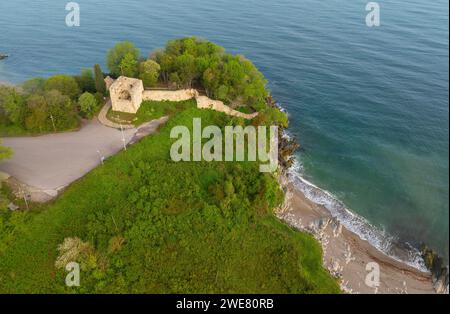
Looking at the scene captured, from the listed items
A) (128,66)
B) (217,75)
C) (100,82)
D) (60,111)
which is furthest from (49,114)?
(217,75)

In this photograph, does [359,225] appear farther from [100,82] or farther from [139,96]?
[100,82]

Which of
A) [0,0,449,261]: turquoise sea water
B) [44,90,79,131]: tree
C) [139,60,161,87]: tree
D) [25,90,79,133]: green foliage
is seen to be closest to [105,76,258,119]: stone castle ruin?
[139,60,161,87]: tree

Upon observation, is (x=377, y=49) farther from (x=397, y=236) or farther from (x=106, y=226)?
(x=106, y=226)

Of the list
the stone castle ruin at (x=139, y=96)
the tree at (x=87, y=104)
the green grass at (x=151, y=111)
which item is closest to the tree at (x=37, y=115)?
the tree at (x=87, y=104)

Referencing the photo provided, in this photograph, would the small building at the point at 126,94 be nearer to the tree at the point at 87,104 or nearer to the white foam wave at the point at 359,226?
the tree at the point at 87,104

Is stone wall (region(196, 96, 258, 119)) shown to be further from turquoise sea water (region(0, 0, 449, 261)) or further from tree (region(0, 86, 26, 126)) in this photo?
tree (region(0, 86, 26, 126))
